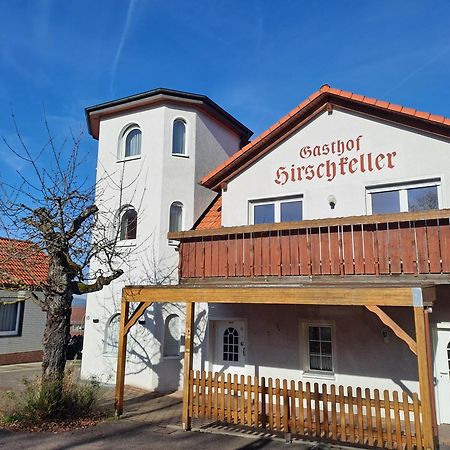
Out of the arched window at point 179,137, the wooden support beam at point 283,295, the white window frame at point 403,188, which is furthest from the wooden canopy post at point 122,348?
the arched window at point 179,137

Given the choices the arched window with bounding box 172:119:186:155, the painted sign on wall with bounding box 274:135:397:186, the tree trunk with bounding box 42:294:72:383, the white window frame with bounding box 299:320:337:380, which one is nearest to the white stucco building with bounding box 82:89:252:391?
the arched window with bounding box 172:119:186:155

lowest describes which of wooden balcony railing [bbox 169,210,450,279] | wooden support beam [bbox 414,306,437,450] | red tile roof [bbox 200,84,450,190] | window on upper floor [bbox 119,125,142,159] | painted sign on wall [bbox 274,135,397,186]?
wooden support beam [bbox 414,306,437,450]

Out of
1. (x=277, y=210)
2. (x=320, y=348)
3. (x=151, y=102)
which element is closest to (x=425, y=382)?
(x=320, y=348)

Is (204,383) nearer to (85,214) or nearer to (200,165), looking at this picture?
(85,214)

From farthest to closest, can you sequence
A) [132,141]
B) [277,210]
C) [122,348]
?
[132,141]
[277,210]
[122,348]

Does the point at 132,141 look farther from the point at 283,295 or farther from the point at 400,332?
the point at 400,332

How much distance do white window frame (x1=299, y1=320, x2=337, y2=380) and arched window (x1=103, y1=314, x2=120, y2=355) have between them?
599cm

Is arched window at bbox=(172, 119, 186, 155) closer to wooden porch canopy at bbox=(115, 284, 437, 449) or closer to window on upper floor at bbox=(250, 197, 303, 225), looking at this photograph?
window on upper floor at bbox=(250, 197, 303, 225)

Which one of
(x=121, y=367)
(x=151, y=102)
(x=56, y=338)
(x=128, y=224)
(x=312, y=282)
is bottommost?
(x=121, y=367)

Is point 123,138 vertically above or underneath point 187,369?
above

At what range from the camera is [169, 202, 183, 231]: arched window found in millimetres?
13859

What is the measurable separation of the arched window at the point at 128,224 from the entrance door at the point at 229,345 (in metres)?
4.09

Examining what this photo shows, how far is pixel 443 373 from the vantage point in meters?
9.06

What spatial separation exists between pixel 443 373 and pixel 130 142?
11.4m
